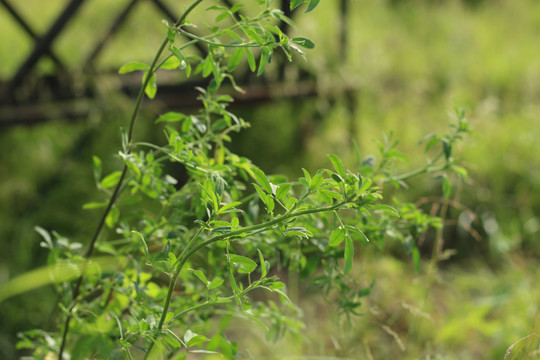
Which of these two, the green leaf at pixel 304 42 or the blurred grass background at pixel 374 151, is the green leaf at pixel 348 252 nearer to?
the green leaf at pixel 304 42

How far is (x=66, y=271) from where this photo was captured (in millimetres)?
1192

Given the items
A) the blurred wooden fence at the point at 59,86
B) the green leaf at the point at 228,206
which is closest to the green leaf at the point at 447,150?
the green leaf at the point at 228,206

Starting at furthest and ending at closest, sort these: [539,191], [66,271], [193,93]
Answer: [539,191]
[193,93]
[66,271]

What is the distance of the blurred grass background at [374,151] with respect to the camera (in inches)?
94.6

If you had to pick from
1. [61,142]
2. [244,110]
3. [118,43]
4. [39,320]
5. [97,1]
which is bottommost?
[39,320]

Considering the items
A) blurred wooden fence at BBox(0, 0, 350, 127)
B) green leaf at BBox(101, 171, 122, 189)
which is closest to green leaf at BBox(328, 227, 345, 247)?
green leaf at BBox(101, 171, 122, 189)

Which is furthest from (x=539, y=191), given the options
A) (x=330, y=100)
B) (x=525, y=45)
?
(x=525, y=45)

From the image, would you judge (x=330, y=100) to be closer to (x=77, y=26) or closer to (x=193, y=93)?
(x=193, y=93)

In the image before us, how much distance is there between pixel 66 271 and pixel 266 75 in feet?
7.91

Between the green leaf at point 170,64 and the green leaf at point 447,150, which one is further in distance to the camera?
the green leaf at point 447,150

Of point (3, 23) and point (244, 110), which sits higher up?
point (3, 23)

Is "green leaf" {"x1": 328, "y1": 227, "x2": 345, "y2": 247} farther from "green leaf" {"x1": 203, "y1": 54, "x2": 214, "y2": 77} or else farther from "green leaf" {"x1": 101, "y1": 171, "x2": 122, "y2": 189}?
"green leaf" {"x1": 101, "y1": 171, "x2": 122, "y2": 189}

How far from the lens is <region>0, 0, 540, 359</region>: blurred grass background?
2402mm

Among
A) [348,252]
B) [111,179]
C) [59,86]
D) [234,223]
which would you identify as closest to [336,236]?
[348,252]
